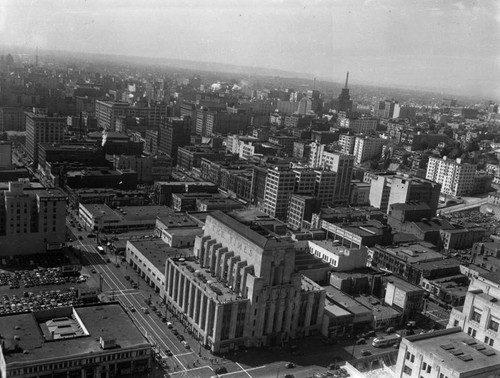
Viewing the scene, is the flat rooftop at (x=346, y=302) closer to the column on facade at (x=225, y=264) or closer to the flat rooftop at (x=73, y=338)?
the column on facade at (x=225, y=264)

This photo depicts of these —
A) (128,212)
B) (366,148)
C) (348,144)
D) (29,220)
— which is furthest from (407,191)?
(29,220)

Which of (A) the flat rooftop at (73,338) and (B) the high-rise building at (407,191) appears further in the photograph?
(B) the high-rise building at (407,191)

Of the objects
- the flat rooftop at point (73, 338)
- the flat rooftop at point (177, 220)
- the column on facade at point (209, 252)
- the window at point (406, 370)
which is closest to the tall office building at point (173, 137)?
the flat rooftop at point (177, 220)

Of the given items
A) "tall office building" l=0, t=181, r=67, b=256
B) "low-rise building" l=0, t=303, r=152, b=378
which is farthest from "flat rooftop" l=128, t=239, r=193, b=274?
"low-rise building" l=0, t=303, r=152, b=378

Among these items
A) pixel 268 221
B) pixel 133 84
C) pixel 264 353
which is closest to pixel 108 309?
pixel 264 353

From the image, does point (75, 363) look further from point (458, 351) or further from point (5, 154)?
point (5, 154)

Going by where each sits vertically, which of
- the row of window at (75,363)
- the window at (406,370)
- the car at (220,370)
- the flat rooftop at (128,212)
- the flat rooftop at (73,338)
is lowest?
the car at (220,370)

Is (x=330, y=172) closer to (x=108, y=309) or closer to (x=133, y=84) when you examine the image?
(x=108, y=309)
